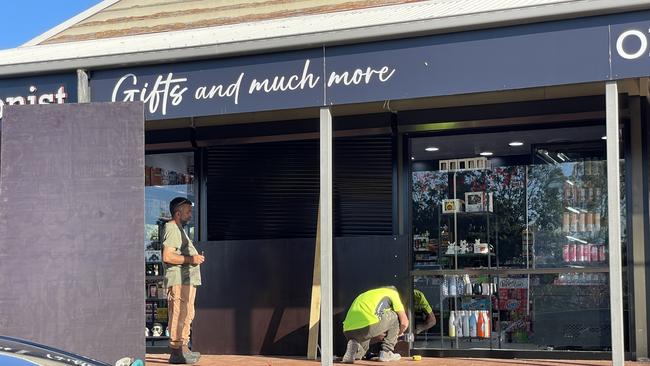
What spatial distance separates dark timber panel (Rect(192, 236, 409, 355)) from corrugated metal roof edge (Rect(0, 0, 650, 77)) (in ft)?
9.43

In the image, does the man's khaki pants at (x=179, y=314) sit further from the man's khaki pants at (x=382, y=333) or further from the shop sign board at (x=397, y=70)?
the shop sign board at (x=397, y=70)

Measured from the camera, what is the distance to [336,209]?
452 inches

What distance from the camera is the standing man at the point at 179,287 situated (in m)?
10.5

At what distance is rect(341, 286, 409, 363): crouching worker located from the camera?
33.5ft

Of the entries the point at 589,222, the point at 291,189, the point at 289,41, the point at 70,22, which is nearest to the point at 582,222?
the point at 589,222

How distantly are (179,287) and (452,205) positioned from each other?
3367 mm

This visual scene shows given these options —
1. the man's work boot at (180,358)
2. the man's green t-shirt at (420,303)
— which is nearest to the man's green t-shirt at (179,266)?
the man's work boot at (180,358)

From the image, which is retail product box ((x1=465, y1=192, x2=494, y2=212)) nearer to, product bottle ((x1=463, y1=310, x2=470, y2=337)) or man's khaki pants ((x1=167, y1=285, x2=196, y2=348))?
product bottle ((x1=463, y1=310, x2=470, y2=337))

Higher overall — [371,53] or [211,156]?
[371,53]

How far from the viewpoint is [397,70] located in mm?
8883

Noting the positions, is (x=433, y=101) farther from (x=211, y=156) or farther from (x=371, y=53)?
(x=211, y=156)

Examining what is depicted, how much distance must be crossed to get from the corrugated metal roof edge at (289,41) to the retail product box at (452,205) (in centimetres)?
294

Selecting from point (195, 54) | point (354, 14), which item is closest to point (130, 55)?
point (195, 54)

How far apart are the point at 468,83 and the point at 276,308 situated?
4.18 metres
